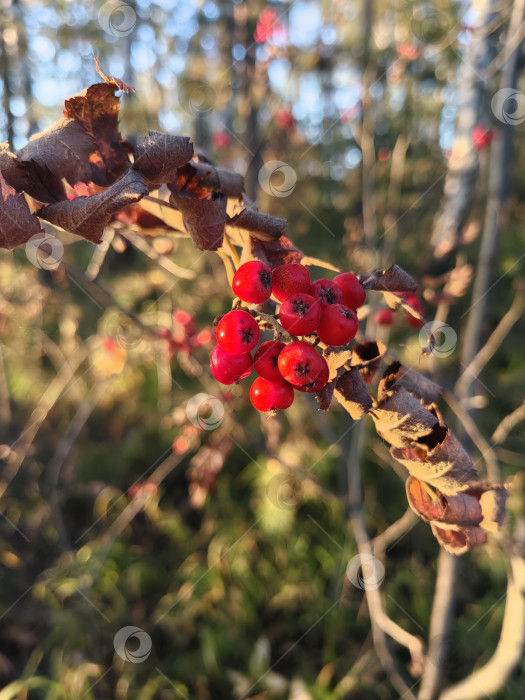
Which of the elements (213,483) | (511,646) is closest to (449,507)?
(511,646)

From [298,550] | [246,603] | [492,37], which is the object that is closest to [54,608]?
[246,603]

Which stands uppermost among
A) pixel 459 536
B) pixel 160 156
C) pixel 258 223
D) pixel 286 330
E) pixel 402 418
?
pixel 160 156

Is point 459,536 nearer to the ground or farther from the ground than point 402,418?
nearer to the ground

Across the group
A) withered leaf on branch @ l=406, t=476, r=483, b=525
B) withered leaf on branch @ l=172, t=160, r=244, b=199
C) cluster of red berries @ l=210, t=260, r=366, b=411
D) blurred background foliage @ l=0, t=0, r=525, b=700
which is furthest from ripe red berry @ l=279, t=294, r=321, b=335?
blurred background foliage @ l=0, t=0, r=525, b=700

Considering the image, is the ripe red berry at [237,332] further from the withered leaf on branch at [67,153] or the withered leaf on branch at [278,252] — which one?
the withered leaf on branch at [67,153]

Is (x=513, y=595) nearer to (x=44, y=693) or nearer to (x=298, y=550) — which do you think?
(x=298, y=550)

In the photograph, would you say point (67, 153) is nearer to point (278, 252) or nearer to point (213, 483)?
point (278, 252)

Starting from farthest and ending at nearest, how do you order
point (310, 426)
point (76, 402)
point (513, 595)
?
1. point (76, 402)
2. point (310, 426)
3. point (513, 595)
